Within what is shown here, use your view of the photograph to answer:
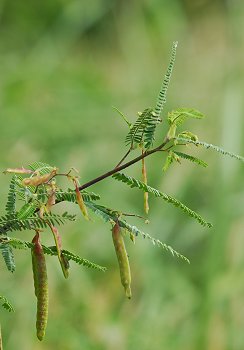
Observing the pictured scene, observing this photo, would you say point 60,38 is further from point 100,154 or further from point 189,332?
point 189,332

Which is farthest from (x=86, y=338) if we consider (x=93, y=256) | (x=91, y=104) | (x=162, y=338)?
(x=91, y=104)

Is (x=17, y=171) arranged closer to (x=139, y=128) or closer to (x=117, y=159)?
(x=139, y=128)

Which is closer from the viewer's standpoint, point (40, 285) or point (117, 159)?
point (40, 285)

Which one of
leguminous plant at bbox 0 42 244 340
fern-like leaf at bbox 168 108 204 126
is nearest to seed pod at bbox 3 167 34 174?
leguminous plant at bbox 0 42 244 340

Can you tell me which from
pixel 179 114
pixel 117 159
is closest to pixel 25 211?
pixel 179 114

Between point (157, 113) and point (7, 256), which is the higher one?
point (157, 113)

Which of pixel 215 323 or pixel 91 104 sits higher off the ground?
pixel 91 104

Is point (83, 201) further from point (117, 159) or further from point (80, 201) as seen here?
point (117, 159)

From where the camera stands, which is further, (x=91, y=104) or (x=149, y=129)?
(x=91, y=104)

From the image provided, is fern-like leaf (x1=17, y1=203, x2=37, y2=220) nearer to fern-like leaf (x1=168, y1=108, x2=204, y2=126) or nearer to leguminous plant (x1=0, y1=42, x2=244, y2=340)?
leguminous plant (x1=0, y1=42, x2=244, y2=340)
